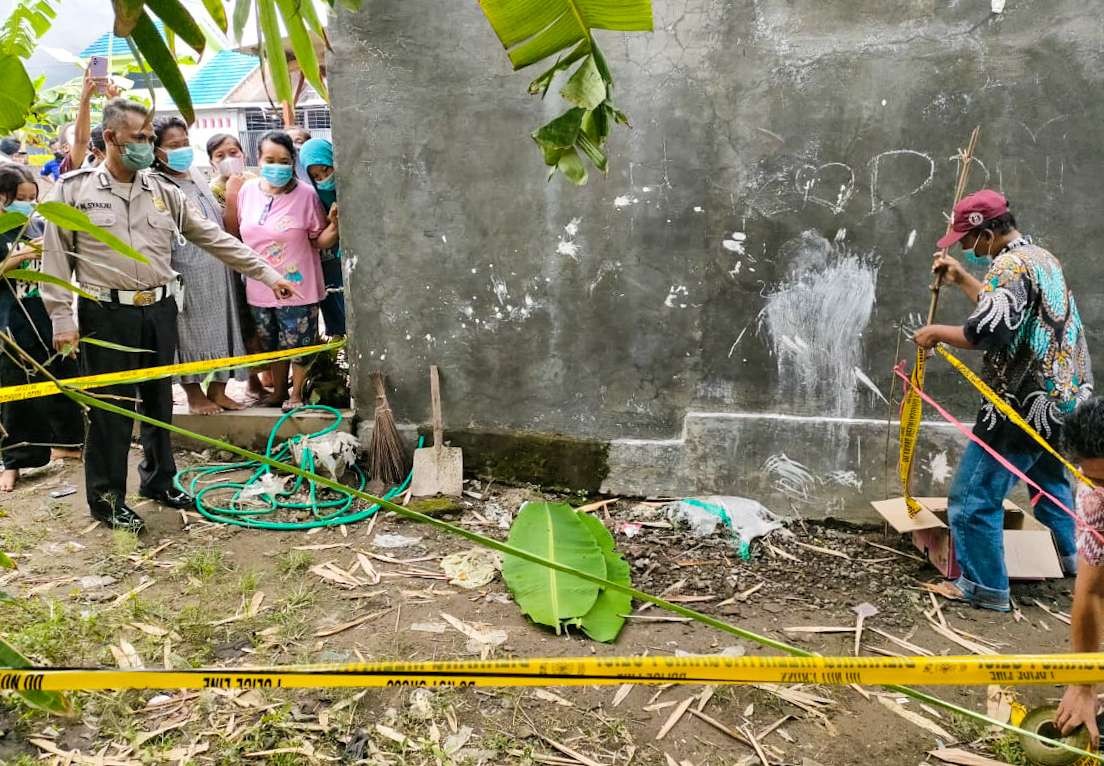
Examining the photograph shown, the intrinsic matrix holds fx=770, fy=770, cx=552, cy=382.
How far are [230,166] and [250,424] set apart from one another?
2.14m

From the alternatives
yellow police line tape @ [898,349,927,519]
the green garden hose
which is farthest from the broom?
yellow police line tape @ [898,349,927,519]

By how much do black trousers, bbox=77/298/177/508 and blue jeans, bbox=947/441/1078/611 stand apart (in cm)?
430

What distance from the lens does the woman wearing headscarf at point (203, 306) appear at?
17.4 ft

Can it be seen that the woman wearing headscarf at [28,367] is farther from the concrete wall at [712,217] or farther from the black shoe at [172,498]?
the concrete wall at [712,217]

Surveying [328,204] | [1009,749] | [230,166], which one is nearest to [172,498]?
[328,204]

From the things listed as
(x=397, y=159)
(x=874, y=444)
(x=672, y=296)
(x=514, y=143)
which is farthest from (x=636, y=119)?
(x=874, y=444)

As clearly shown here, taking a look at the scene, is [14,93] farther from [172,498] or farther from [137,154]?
[172,498]

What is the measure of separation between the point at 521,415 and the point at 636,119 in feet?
6.61

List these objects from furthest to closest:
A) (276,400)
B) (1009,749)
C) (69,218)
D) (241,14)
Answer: (276,400) → (1009,749) → (241,14) → (69,218)

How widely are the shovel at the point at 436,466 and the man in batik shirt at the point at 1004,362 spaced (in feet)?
9.41

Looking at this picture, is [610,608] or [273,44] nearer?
[273,44]

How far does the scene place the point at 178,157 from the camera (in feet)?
16.3

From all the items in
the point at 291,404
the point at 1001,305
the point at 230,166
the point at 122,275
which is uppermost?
the point at 230,166

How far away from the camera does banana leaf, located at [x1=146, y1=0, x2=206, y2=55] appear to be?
1376 mm
